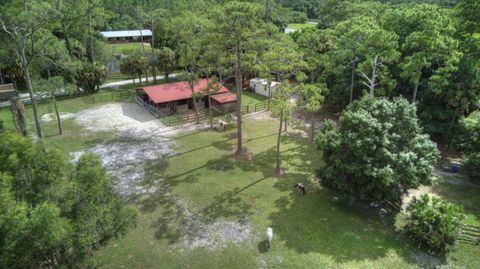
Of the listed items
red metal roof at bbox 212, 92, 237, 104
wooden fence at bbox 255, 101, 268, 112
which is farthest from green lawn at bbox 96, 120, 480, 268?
wooden fence at bbox 255, 101, 268, 112

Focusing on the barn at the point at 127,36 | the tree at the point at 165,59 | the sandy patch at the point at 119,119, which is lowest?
the sandy patch at the point at 119,119

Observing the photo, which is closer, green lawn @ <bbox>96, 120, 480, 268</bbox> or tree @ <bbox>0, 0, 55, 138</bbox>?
green lawn @ <bbox>96, 120, 480, 268</bbox>

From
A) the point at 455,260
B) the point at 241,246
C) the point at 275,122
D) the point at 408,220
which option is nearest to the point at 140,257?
the point at 241,246

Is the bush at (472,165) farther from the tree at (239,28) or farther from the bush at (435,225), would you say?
the tree at (239,28)

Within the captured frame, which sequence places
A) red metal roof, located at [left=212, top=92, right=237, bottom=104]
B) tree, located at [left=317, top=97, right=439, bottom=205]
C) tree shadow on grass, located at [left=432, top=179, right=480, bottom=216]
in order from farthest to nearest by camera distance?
red metal roof, located at [left=212, top=92, right=237, bottom=104] < tree shadow on grass, located at [left=432, top=179, right=480, bottom=216] < tree, located at [left=317, top=97, right=439, bottom=205]

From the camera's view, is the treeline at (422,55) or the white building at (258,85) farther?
the white building at (258,85)

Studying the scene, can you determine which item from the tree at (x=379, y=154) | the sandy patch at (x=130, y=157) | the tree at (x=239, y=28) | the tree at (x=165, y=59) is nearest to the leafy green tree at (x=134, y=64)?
the tree at (x=165, y=59)

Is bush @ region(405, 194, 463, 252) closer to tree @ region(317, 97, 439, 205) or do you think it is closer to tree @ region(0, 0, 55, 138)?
tree @ region(317, 97, 439, 205)
